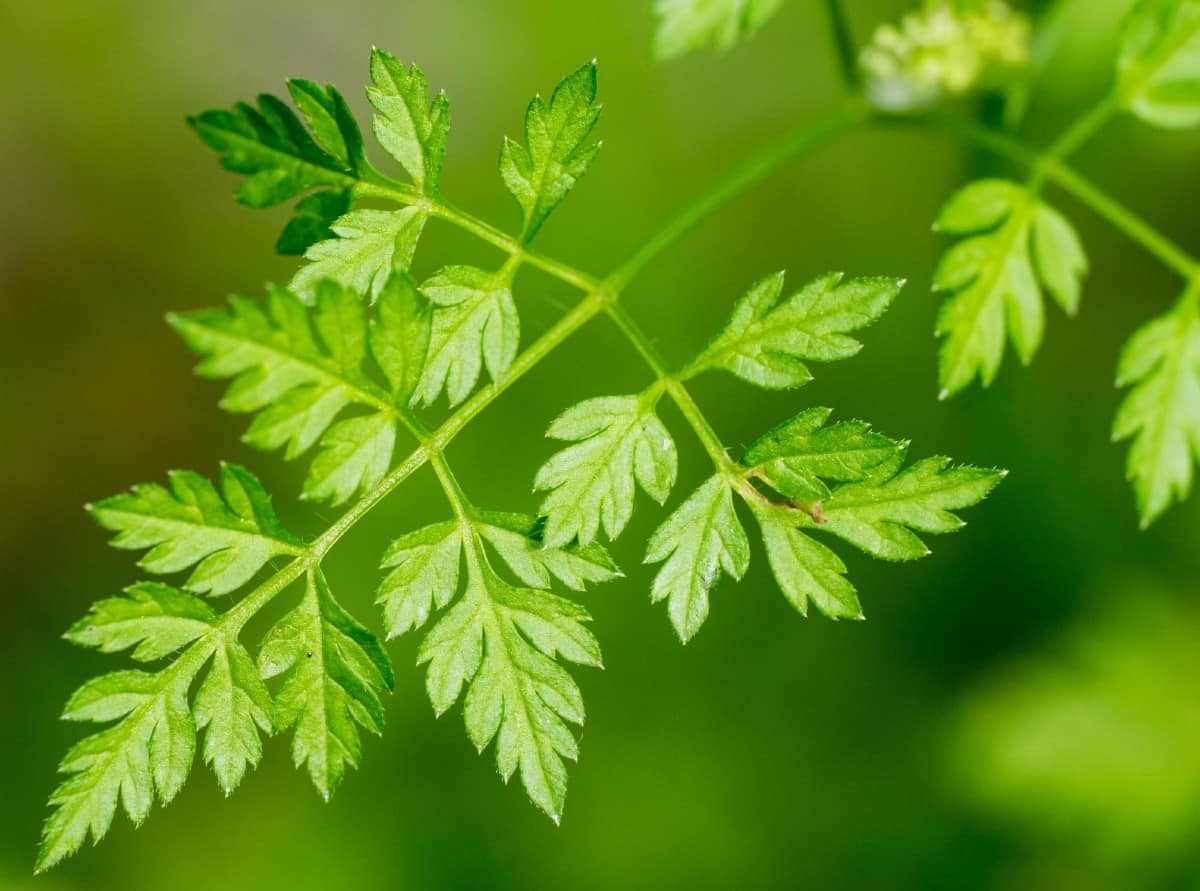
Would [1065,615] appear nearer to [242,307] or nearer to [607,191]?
[607,191]

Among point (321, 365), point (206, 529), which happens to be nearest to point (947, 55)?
point (321, 365)

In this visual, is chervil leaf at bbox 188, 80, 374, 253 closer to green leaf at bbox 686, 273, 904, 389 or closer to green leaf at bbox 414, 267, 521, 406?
green leaf at bbox 414, 267, 521, 406

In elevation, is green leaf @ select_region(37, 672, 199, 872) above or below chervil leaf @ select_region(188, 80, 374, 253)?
below

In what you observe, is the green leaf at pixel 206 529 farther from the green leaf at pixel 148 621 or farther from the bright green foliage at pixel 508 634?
the bright green foliage at pixel 508 634

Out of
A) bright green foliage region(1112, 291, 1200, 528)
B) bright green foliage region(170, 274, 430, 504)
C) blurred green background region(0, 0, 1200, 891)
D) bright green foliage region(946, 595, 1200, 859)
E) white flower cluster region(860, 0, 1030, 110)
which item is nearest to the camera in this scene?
bright green foliage region(170, 274, 430, 504)

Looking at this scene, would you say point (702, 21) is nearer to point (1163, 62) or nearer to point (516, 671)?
point (1163, 62)

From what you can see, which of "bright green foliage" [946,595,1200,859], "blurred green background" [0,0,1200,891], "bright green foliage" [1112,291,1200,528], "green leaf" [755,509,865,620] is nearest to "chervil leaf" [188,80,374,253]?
"green leaf" [755,509,865,620]

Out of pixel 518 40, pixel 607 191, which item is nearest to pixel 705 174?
pixel 607 191
